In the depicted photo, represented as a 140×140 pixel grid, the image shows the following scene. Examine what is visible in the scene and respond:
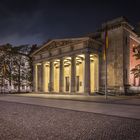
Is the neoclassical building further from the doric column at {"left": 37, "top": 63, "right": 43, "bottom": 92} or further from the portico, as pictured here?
the doric column at {"left": 37, "top": 63, "right": 43, "bottom": 92}

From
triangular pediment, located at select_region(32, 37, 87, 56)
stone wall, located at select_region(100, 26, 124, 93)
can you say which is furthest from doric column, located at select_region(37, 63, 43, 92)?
stone wall, located at select_region(100, 26, 124, 93)

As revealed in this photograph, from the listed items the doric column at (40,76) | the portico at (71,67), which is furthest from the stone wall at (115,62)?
the doric column at (40,76)

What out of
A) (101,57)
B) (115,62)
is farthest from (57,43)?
(115,62)

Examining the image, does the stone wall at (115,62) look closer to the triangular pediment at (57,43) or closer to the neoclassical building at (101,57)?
the neoclassical building at (101,57)

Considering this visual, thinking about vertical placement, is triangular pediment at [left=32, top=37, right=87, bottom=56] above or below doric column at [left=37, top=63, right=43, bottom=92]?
above

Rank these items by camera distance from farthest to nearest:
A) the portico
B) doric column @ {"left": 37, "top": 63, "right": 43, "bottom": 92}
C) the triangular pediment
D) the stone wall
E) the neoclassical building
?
Answer: doric column @ {"left": 37, "top": 63, "right": 43, "bottom": 92}
the triangular pediment
the stone wall
the neoclassical building
the portico

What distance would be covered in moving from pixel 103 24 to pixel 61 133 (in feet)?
127

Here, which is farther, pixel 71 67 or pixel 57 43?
pixel 57 43

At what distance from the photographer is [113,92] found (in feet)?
125

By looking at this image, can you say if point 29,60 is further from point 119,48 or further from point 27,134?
point 27,134

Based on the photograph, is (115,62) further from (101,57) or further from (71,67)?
Answer: (71,67)

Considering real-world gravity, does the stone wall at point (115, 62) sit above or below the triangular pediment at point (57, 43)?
below

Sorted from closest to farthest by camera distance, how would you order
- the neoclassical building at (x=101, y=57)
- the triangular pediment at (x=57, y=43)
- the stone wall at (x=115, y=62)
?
the neoclassical building at (x=101, y=57) → the stone wall at (x=115, y=62) → the triangular pediment at (x=57, y=43)

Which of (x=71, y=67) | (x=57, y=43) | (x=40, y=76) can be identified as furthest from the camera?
(x=40, y=76)
